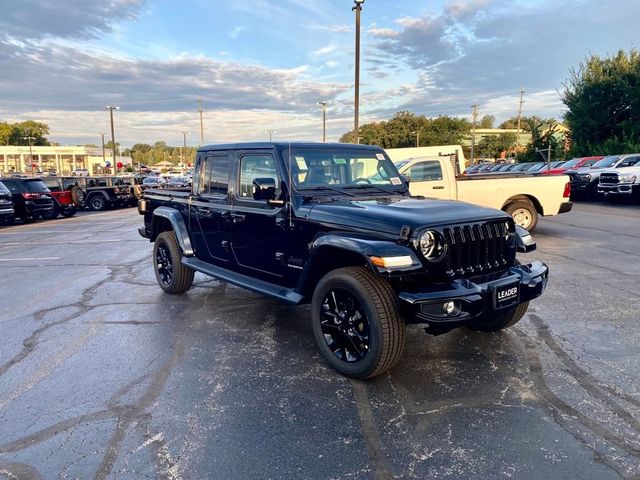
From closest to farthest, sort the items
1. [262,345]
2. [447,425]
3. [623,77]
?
[447,425] < [262,345] < [623,77]

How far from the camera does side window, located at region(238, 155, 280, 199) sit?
489 centimetres

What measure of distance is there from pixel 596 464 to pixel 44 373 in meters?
4.09

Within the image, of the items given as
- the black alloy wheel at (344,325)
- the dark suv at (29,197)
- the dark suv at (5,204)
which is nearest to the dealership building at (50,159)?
the dark suv at (29,197)

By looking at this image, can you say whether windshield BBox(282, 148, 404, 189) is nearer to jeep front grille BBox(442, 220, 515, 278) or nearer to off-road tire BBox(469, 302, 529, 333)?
jeep front grille BBox(442, 220, 515, 278)

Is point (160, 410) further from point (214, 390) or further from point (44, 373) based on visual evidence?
point (44, 373)

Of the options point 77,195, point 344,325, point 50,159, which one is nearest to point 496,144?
point 77,195

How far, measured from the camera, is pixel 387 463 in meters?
2.78

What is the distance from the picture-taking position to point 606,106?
1228 inches

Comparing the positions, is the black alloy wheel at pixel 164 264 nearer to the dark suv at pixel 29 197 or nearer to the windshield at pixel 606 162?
the dark suv at pixel 29 197

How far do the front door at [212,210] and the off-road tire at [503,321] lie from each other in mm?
2717

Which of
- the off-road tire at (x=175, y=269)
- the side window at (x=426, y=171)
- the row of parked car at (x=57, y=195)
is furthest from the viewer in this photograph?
the row of parked car at (x=57, y=195)

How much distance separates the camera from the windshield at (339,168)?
4.78 metres

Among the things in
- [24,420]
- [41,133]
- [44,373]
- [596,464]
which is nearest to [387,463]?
[596,464]

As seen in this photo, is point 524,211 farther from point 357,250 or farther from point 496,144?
point 496,144
